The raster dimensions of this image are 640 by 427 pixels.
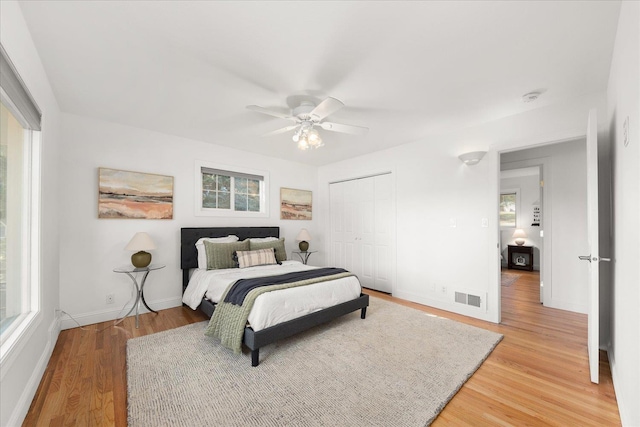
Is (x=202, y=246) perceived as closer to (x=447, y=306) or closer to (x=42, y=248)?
(x=42, y=248)

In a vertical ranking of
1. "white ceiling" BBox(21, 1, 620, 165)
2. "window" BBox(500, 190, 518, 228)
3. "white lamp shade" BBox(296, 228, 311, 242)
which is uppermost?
"white ceiling" BBox(21, 1, 620, 165)

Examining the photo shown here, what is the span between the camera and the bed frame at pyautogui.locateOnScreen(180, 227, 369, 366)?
2.33 meters

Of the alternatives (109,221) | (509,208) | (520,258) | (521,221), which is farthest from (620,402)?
(509,208)

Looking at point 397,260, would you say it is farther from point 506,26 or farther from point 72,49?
point 72,49

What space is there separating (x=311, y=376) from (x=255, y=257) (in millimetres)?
2003

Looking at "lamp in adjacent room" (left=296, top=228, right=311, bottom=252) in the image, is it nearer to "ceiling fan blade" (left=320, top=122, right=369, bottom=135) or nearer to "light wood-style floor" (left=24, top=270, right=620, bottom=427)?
"light wood-style floor" (left=24, top=270, right=620, bottom=427)

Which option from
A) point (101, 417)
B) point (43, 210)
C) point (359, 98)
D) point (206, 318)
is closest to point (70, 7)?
point (43, 210)

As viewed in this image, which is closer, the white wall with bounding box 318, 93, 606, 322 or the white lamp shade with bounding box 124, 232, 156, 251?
the white wall with bounding box 318, 93, 606, 322

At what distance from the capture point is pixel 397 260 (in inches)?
172

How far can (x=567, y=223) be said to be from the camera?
3.68 meters

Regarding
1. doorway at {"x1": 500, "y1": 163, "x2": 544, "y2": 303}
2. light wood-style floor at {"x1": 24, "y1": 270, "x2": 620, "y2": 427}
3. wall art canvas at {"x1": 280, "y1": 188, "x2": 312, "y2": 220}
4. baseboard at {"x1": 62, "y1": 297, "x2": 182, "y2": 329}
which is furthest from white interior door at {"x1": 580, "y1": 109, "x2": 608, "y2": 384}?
doorway at {"x1": 500, "y1": 163, "x2": 544, "y2": 303}

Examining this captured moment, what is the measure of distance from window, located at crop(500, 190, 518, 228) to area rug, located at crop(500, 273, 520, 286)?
1.71 m

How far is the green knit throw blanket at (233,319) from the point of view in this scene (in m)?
2.37

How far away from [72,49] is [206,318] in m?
2.96
